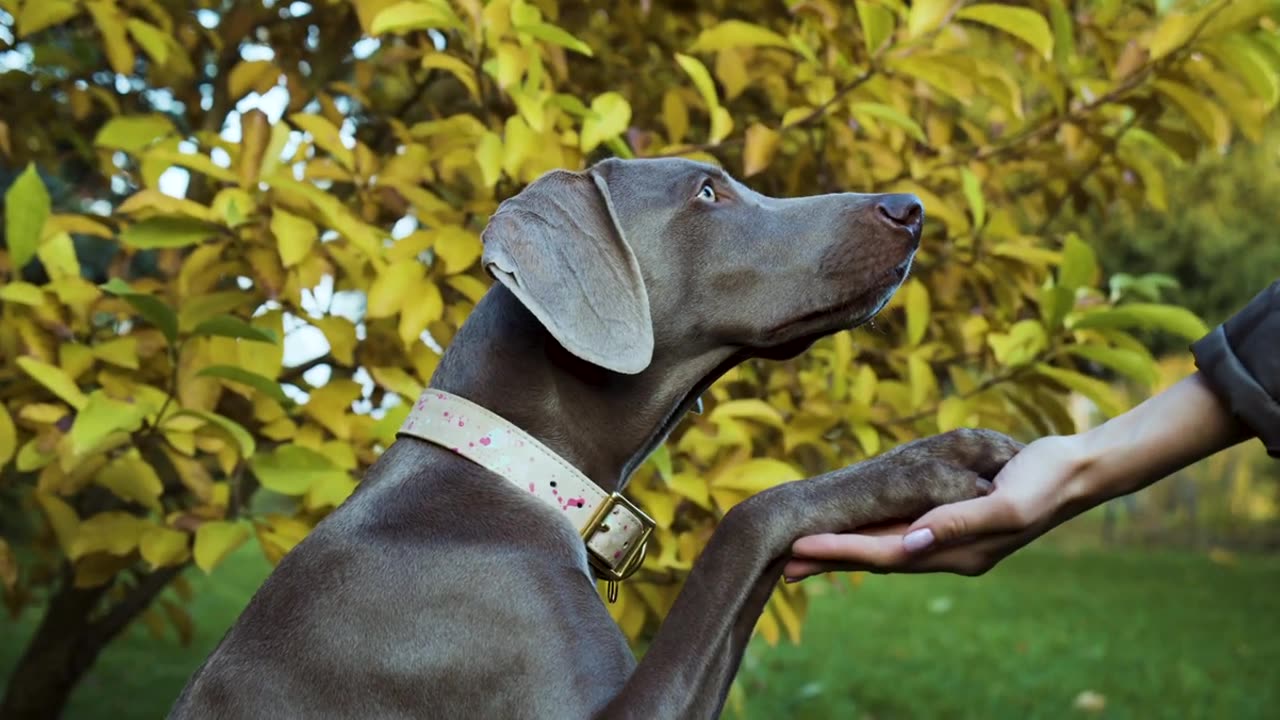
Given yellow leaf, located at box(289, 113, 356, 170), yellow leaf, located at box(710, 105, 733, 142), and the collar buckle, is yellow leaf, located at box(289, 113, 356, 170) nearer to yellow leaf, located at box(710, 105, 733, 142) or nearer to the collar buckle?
yellow leaf, located at box(710, 105, 733, 142)

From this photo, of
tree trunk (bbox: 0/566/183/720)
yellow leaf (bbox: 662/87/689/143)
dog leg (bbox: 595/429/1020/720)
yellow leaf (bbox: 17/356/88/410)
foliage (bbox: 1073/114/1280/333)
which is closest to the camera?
dog leg (bbox: 595/429/1020/720)

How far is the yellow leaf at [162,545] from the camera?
2828mm

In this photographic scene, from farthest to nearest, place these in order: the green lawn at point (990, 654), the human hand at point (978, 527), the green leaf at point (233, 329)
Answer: the green lawn at point (990, 654)
the green leaf at point (233, 329)
the human hand at point (978, 527)

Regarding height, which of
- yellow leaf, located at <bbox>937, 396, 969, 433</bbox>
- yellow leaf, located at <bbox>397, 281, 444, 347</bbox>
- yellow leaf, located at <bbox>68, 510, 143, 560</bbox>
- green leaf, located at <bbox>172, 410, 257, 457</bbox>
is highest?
yellow leaf, located at <bbox>397, 281, 444, 347</bbox>

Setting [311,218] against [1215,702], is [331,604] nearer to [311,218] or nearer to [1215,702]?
[311,218]

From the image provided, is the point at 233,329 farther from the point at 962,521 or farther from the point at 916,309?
the point at 916,309

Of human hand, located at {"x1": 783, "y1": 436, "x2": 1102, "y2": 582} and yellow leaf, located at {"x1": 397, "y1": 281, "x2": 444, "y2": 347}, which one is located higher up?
human hand, located at {"x1": 783, "y1": 436, "x2": 1102, "y2": 582}

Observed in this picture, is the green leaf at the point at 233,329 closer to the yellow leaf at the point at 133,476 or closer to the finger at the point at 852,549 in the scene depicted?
the yellow leaf at the point at 133,476

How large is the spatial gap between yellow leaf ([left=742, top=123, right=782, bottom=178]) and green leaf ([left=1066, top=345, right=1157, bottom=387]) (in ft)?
2.97

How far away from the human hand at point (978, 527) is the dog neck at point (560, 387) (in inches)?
17.6

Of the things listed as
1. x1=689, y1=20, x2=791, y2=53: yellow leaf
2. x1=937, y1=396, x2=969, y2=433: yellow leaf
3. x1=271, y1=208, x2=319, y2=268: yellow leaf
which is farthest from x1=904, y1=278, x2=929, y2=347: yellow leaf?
x1=271, y1=208, x2=319, y2=268: yellow leaf

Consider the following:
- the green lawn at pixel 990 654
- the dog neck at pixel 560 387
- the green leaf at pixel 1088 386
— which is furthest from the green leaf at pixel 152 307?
the green lawn at pixel 990 654

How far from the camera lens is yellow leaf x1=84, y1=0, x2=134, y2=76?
10.1ft

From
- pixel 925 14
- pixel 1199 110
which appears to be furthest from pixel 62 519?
pixel 1199 110
